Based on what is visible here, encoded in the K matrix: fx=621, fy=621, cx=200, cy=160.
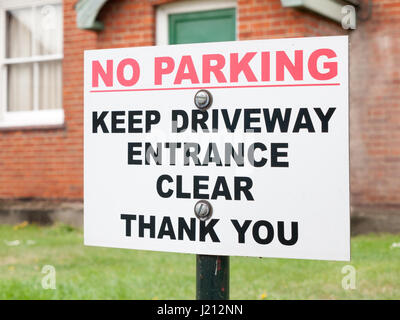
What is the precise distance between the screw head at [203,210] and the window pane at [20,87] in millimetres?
8130

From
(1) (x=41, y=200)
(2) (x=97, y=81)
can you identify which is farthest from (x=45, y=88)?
(2) (x=97, y=81)

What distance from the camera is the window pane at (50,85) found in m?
9.07

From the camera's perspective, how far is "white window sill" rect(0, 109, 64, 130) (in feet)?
29.5

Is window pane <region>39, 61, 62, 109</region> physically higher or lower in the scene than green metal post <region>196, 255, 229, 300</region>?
higher

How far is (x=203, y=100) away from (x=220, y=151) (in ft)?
0.47

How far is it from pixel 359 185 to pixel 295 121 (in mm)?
6354

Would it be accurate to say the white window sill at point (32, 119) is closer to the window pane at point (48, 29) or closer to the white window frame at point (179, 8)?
the window pane at point (48, 29)

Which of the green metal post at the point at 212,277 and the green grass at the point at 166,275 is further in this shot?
the green grass at the point at 166,275

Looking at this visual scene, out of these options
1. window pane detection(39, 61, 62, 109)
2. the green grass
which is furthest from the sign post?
window pane detection(39, 61, 62, 109)

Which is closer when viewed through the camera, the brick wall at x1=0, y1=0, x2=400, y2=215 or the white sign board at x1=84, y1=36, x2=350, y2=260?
the white sign board at x1=84, y1=36, x2=350, y2=260

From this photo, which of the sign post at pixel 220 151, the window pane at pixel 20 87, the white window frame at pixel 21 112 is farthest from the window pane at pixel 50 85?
the sign post at pixel 220 151

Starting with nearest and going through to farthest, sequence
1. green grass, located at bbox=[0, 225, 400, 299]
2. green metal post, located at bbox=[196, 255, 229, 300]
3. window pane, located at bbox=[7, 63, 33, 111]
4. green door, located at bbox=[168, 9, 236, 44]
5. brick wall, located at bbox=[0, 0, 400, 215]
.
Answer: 1. green metal post, located at bbox=[196, 255, 229, 300]
2. green grass, located at bbox=[0, 225, 400, 299]
3. brick wall, located at bbox=[0, 0, 400, 215]
4. green door, located at bbox=[168, 9, 236, 44]
5. window pane, located at bbox=[7, 63, 33, 111]

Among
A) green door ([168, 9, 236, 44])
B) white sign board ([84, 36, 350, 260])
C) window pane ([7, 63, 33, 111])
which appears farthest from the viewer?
window pane ([7, 63, 33, 111])

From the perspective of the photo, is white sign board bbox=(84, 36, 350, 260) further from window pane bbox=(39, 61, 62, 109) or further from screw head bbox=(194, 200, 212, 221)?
window pane bbox=(39, 61, 62, 109)
